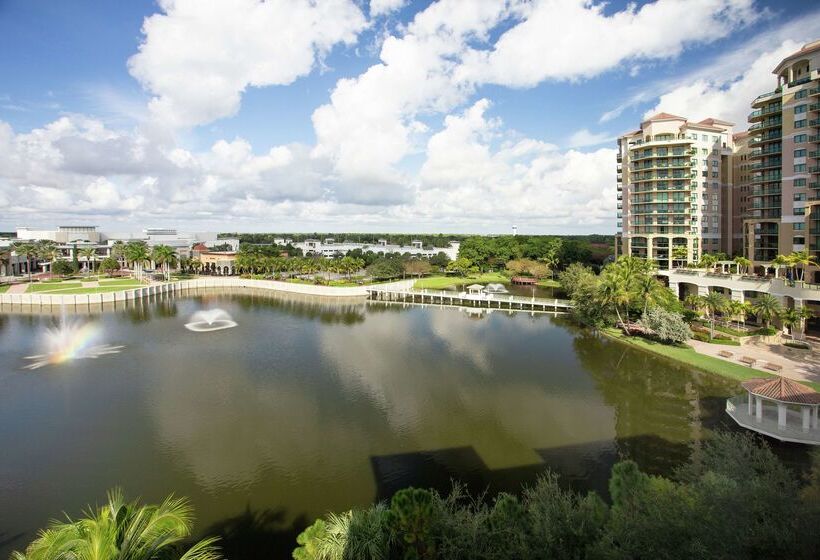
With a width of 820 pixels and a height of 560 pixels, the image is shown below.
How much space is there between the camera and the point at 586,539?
12023mm

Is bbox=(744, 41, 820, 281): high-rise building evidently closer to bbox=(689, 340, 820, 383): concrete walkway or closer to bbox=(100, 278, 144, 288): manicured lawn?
bbox=(689, 340, 820, 383): concrete walkway

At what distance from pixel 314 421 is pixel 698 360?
31.9 meters

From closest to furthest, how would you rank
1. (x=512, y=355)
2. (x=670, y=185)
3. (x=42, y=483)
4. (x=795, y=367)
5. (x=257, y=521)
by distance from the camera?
(x=257, y=521) < (x=42, y=483) < (x=795, y=367) < (x=512, y=355) < (x=670, y=185)

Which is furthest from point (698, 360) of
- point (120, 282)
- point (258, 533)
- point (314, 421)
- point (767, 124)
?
point (120, 282)

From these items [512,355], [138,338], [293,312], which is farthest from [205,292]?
[512,355]

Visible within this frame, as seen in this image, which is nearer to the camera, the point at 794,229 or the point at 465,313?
the point at 794,229

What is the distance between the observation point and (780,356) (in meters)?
36.9

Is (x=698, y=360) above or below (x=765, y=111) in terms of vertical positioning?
below

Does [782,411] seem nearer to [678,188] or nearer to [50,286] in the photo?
[678,188]

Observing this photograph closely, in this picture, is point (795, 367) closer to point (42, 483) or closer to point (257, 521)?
point (257, 521)

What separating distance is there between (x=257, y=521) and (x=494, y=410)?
52.5 feet

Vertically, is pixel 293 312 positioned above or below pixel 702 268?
below

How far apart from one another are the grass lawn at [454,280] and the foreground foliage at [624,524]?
257ft

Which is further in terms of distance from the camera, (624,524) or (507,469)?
(507,469)
